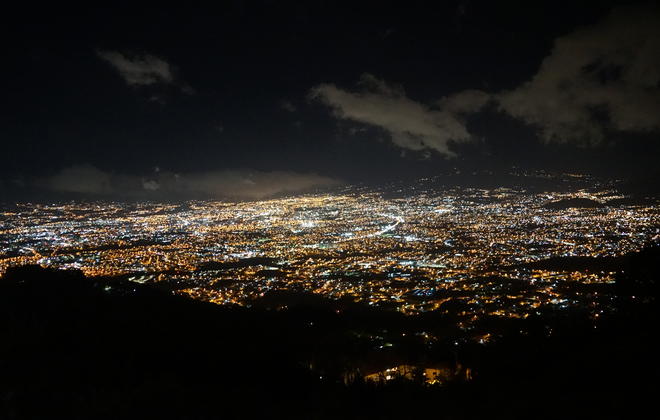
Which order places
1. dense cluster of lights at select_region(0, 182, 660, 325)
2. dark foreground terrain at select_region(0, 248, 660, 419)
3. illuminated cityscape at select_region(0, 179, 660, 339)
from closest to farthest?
dark foreground terrain at select_region(0, 248, 660, 419), illuminated cityscape at select_region(0, 179, 660, 339), dense cluster of lights at select_region(0, 182, 660, 325)

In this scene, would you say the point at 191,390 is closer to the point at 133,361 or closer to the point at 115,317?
the point at 133,361

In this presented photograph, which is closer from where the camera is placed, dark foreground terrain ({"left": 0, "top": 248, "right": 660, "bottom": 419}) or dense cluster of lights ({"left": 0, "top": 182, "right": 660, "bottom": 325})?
dark foreground terrain ({"left": 0, "top": 248, "right": 660, "bottom": 419})

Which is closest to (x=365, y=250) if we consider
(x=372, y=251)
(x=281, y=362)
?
(x=372, y=251)

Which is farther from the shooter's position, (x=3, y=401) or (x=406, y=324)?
(x=406, y=324)

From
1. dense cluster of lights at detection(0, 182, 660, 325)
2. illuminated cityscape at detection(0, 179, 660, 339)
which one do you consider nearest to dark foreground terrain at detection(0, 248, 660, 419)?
illuminated cityscape at detection(0, 179, 660, 339)

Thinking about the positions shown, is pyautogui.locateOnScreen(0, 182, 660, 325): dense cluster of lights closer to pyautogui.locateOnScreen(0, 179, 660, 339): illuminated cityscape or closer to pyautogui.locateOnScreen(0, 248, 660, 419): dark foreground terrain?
pyautogui.locateOnScreen(0, 179, 660, 339): illuminated cityscape

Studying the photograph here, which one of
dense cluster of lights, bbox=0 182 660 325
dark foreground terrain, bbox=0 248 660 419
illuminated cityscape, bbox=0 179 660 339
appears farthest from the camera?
dense cluster of lights, bbox=0 182 660 325

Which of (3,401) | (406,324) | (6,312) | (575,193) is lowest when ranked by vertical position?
(406,324)

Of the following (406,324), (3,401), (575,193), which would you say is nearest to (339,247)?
(406,324)
